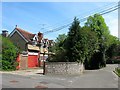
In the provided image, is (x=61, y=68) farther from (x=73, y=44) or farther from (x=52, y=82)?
(x=52, y=82)

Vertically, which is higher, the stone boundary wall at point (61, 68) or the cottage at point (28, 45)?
the cottage at point (28, 45)

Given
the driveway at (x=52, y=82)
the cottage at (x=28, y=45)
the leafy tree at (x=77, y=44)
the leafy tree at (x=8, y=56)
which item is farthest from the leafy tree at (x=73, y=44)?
the cottage at (x=28, y=45)

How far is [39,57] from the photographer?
5038 centimetres

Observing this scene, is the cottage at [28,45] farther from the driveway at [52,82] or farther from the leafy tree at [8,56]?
the driveway at [52,82]

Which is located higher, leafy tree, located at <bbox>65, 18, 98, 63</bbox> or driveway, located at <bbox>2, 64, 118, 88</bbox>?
leafy tree, located at <bbox>65, 18, 98, 63</bbox>

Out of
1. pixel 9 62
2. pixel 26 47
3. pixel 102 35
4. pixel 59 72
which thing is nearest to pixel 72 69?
pixel 59 72

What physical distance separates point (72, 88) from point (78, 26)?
16.1m

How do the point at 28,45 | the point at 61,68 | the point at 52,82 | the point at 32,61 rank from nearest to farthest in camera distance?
the point at 52,82
the point at 61,68
the point at 32,61
the point at 28,45

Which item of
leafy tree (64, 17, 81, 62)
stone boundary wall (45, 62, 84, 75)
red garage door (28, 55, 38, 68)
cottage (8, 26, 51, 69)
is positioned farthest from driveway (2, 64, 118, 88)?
red garage door (28, 55, 38, 68)

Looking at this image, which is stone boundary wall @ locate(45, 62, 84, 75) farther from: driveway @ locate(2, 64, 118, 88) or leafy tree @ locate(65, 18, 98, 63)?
driveway @ locate(2, 64, 118, 88)

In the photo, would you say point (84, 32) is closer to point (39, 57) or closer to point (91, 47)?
point (91, 47)

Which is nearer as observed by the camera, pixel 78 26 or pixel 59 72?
pixel 59 72

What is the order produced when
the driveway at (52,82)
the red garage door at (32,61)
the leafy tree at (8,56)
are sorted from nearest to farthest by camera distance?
the driveway at (52,82) → the leafy tree at (8,56) → the red garage door at (32,61)

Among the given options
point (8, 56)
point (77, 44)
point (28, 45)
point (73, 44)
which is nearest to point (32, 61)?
point (28, 45)
